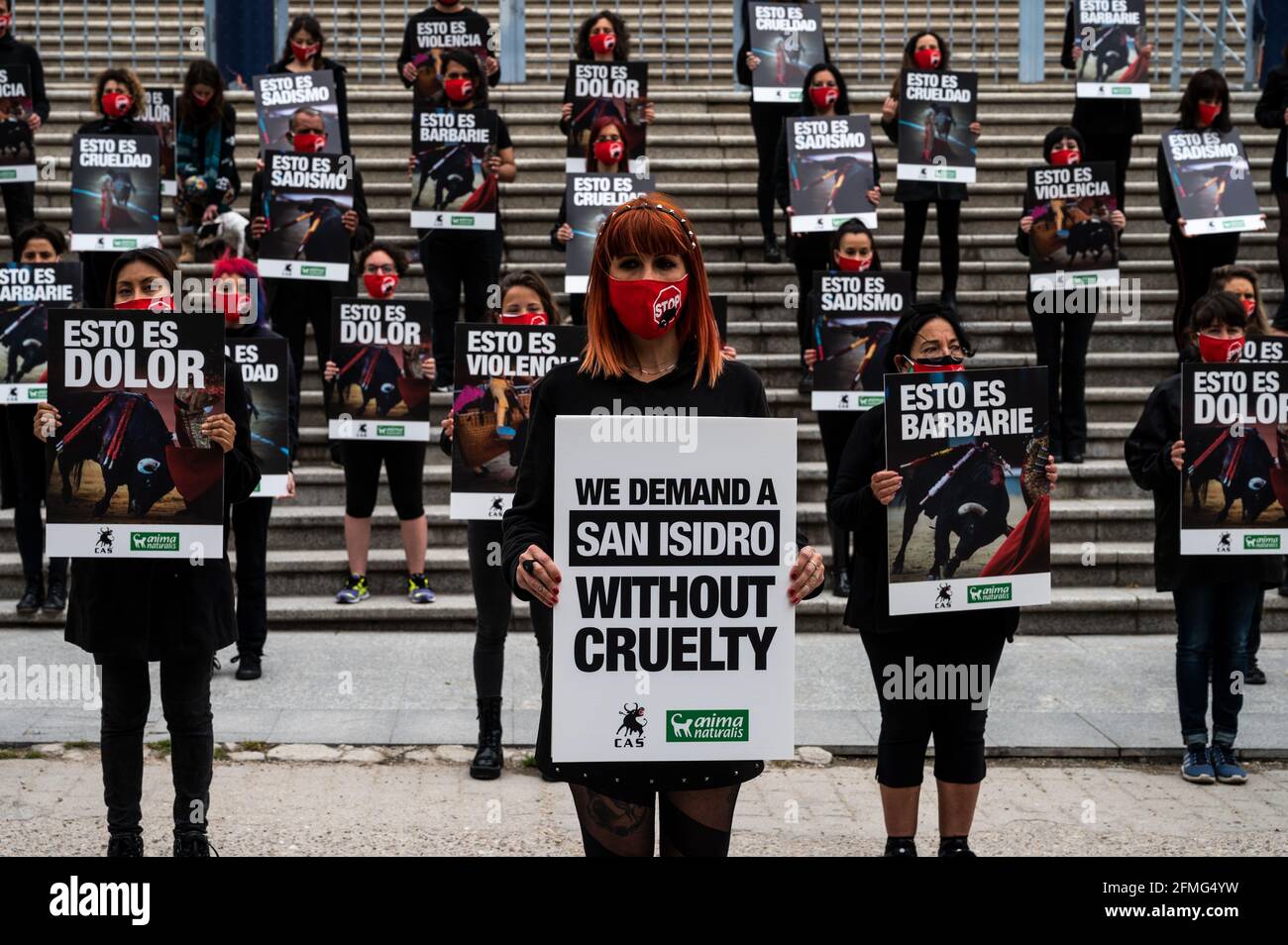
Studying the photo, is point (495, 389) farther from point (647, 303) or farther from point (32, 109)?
point (32, 109)

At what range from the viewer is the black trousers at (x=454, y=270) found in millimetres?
11078

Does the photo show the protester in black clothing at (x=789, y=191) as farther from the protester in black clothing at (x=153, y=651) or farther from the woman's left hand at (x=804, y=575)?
the woman's left hand at (x=804, y=575)

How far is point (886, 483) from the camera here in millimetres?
5277

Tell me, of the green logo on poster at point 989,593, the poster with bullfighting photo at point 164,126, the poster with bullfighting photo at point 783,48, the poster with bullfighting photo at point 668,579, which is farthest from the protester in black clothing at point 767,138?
the poster with bullfighting photo at point 668,579

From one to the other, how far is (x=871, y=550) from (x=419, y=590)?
458 centimetres

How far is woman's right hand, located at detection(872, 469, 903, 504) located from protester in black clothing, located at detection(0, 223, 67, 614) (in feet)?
18.6

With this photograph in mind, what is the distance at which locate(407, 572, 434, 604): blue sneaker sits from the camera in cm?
955

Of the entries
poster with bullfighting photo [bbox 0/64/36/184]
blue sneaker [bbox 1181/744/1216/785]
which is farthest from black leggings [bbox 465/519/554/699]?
poster with bullfighting photo [bbox 0/64/36/184]

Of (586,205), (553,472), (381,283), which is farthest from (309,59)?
(553,472)

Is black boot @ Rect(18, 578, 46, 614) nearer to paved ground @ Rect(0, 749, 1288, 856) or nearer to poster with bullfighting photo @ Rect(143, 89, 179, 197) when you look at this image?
paved ground @ Rect(0, 749, 1288, 856)

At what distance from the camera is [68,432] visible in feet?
17.2

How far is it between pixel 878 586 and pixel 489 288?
6.11 m

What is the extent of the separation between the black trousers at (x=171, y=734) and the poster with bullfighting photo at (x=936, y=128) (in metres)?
7.77
